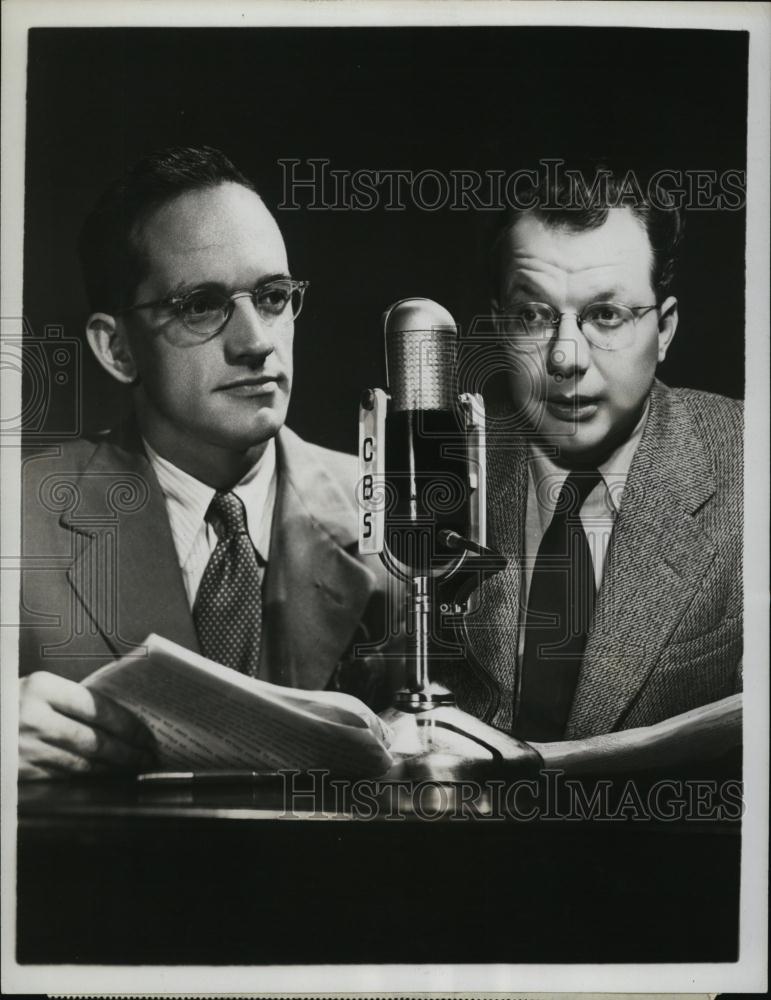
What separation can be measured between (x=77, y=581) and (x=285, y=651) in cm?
49

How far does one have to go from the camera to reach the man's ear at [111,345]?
2250 millimetres

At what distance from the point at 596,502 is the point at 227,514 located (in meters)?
0.84

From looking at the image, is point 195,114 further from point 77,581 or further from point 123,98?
point 77,581

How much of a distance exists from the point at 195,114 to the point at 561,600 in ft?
4.50

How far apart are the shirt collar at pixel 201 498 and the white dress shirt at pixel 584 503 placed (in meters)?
0.58

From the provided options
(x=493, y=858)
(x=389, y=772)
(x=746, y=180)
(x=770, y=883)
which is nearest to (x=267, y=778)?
(x=389, y=772)

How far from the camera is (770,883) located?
230 centimetres

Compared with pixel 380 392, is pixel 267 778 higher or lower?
lower

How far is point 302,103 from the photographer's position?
228 centimetres

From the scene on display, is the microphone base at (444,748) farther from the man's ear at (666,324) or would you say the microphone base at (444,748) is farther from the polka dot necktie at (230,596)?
the man's ear at (666,324)

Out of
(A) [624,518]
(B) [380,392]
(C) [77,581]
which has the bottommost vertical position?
(C) [77,581]
